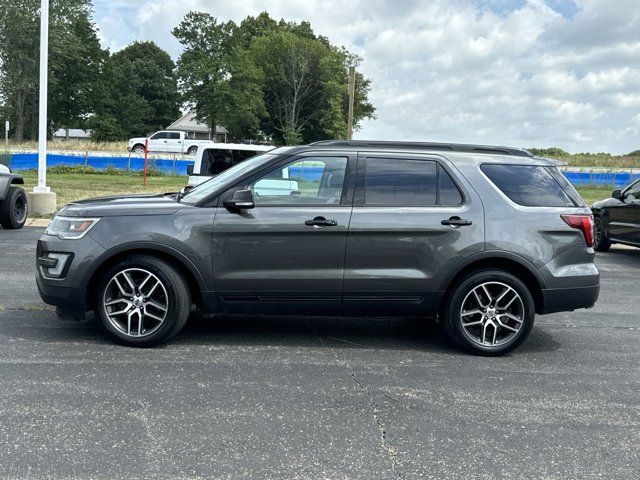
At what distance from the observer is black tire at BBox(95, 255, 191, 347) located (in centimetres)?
509

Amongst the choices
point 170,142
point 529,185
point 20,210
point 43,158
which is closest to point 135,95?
point 170,142

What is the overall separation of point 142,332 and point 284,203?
154 cm

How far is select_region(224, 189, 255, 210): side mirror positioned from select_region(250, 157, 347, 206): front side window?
0.49 ft

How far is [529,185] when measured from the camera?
5.46m

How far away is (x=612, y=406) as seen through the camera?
432cm

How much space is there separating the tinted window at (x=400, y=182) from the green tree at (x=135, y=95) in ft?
249

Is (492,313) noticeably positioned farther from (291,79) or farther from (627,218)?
(291,79)

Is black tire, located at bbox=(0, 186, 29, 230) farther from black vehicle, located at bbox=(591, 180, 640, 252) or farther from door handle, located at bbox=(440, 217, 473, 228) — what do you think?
black vehicle, located at bbox=(591, 180, 640, 252)

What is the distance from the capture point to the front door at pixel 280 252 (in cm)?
512

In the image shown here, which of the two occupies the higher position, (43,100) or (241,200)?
(43,100)

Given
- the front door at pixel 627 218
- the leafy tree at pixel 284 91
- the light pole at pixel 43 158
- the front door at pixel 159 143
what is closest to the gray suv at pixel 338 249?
the front door at pixel 627 218

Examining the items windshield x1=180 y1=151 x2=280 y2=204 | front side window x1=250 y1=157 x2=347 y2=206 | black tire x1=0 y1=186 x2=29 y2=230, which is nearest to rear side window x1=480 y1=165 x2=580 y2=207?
front side window x1=250 y1=157 x2=347 y2=206

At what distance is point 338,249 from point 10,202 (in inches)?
353

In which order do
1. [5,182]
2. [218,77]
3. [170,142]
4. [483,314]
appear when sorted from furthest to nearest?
[218,77], [170,142], [5,182], [483,314]
